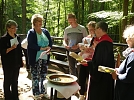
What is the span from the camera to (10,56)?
3.68 m

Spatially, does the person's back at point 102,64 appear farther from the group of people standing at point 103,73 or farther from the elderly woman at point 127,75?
the elderly woman at point 127,75

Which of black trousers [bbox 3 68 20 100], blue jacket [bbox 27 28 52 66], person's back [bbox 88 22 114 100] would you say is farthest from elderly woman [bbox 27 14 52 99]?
person's back [bbox 88 22 114 100]

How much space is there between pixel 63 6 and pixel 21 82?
15484 millimetres

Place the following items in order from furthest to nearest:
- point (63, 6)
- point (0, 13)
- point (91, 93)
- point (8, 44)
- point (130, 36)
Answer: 1. point (63, 6)
2. point (0, 13)
3. point (8, 44)
4. point (91, 93)
5. point (130, 36)

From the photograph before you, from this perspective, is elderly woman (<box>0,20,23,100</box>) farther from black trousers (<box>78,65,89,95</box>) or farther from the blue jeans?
black trousers (<box>78,65,89,95</box>)

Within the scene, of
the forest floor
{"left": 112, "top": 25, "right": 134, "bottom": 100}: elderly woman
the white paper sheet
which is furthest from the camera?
the forest floor

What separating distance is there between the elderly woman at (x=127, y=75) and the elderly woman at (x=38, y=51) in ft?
5.83

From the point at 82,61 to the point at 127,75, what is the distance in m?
0.89

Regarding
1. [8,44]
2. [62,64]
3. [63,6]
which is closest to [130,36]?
[8,44]

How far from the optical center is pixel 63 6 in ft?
64.8

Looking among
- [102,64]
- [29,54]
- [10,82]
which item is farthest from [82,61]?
[10,82]

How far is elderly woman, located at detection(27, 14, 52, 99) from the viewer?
371 cm

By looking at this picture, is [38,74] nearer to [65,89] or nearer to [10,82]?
[10,82]

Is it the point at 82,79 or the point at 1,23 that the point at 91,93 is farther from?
the point at 1,23
